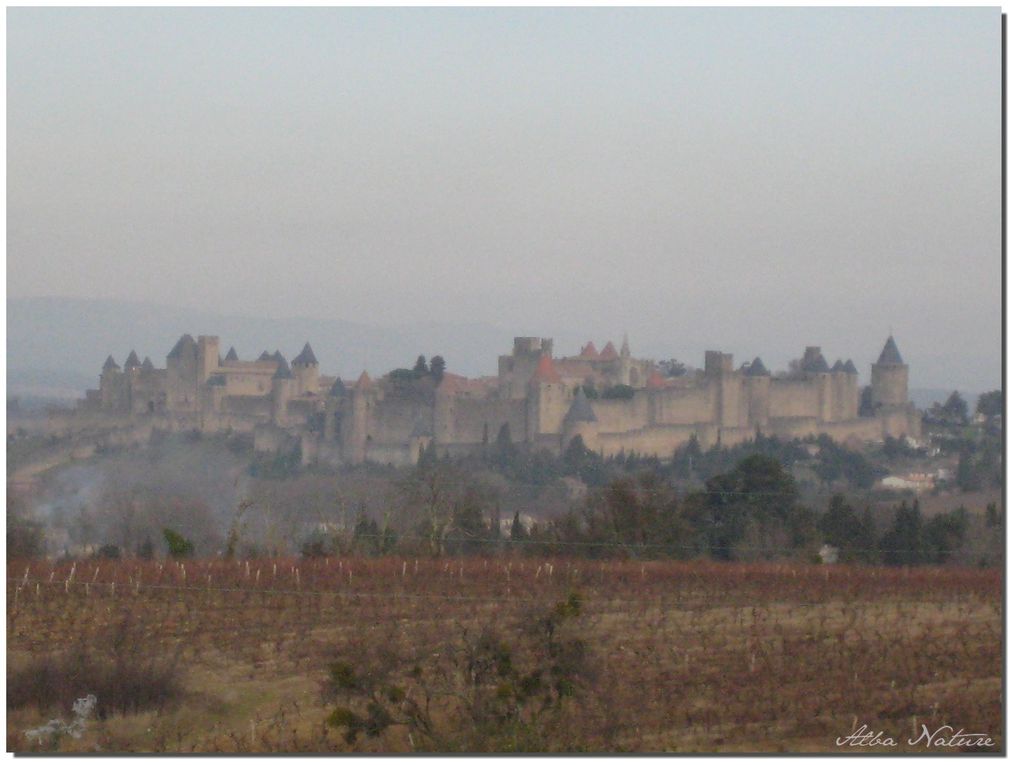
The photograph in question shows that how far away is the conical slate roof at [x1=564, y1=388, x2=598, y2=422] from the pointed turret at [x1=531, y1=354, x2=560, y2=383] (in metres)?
0.77

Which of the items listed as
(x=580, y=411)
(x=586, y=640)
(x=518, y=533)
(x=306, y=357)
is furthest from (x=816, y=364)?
(x=586, y=640)

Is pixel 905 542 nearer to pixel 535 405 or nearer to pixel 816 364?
pixel 816 364

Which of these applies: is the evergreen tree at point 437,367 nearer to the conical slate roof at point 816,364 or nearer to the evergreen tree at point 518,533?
the conical slate roof at point 816,364

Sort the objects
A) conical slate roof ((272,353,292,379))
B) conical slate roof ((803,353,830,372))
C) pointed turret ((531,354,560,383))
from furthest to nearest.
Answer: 1. conical slate roof ((272,353,292,379))
2. pointed turret ((531,354,560,383))
3. conical slate roof ((803,353,830,372))

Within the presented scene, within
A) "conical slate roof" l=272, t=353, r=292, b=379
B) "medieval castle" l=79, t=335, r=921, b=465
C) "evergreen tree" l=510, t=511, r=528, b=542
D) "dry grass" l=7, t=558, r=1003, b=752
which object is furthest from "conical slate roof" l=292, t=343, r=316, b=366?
"dry grass" l=7, t=558, r=1003, b=752

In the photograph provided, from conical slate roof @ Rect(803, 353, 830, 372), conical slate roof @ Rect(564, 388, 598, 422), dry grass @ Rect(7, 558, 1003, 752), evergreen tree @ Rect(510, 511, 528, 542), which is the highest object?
conical slate roof @ Rect(803, 353, 830, 372)

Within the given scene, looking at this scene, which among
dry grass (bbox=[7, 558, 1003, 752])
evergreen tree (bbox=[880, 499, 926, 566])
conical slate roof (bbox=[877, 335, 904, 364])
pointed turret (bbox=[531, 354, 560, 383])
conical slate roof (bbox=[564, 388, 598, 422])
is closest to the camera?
dry grass (bbox=[7, 558, 1003, 752])

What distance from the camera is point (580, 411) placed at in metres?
31.3

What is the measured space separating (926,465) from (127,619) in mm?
14760

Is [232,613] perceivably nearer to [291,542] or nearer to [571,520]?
[571,520]

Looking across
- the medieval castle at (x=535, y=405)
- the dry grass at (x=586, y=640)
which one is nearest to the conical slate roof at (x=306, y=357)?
the medieval castle at (x=535, y=405)

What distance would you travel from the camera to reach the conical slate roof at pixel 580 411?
31.0 meters

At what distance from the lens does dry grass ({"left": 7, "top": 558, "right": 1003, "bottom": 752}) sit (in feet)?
17.5

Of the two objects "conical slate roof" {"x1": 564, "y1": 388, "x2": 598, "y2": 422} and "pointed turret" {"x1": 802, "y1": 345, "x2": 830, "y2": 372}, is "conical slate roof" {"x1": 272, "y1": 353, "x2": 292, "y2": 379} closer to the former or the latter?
"conical slate roof" {"x1": 564, "y1": 388, "x2": 598, "y2": 422}
